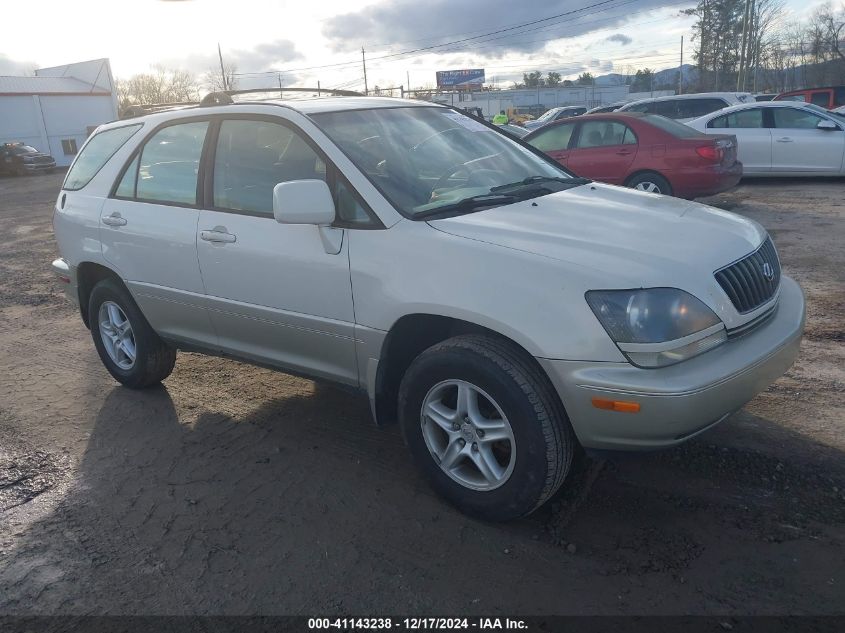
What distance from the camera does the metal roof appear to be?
3834 centimetres

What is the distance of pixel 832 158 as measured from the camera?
477 inches

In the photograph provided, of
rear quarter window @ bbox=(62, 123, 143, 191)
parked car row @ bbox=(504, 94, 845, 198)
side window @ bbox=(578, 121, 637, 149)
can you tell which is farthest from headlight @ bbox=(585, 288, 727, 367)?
side window @ bbox=(578, 121, 637, 149)

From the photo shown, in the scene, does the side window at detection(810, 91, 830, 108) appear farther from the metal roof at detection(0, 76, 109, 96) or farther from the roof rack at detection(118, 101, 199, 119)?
the metal roof at detection(0, 76, 109, 96)

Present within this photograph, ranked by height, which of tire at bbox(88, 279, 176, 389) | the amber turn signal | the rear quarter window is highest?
the rear quarter window

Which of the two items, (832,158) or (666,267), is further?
(832,158)

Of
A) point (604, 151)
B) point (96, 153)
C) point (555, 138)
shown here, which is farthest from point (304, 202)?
point (555, 138)

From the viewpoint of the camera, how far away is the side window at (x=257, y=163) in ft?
12.1

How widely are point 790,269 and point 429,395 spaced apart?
17.0ft

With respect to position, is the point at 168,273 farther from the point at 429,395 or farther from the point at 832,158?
the point at 832,158

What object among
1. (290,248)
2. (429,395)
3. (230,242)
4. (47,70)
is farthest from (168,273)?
(47,70)

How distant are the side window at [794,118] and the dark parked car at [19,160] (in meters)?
30.2

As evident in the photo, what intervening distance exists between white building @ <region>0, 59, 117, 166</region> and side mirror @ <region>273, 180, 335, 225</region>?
136 feet

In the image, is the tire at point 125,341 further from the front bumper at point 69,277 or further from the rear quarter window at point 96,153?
the rear quarter window at point 96,153

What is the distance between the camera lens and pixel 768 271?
330 centimetres
